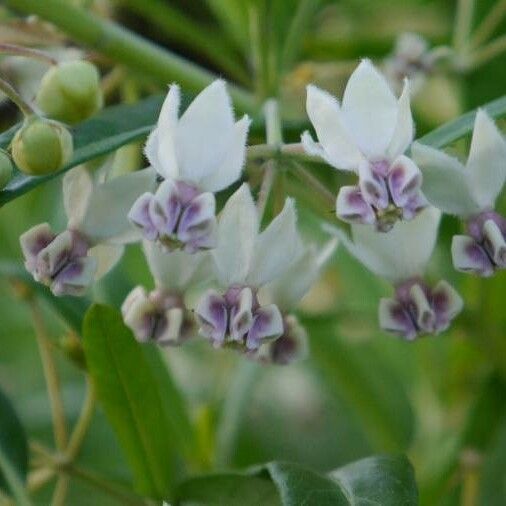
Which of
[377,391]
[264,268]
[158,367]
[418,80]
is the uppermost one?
[264,268]

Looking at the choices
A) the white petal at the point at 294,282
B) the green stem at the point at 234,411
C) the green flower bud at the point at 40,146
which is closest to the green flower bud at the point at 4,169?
the green flower bud at the point at 40,146

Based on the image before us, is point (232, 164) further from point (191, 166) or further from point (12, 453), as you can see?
point (12, 453)

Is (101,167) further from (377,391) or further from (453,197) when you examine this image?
(377,391)

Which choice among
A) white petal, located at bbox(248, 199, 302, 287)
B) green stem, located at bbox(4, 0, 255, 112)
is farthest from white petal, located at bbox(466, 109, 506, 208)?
green stem, located at bbox(4, 0, 255, 112)

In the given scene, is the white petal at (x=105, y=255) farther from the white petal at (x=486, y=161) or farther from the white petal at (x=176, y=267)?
the white petal at (x=486, y=161)

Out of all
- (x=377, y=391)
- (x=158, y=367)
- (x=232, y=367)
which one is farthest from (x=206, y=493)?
(x=232, y=367)

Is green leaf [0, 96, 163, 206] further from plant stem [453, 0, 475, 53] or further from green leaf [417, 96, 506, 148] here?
plant stem [453, 0, 475, 53]
